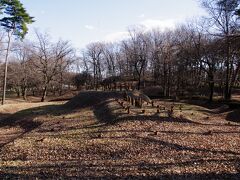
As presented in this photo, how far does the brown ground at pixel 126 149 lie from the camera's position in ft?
28.6

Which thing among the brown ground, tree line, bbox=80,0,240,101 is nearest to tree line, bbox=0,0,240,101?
tree line, bbox=80,0,240,101

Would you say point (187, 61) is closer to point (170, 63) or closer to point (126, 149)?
point (170, 63)

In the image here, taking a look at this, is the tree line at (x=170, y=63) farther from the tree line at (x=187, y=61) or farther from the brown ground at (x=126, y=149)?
the brown ground at (x=126, y=149)

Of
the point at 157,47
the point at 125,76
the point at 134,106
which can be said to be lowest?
the point at 134,106

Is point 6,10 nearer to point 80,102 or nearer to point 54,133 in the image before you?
point 80,102

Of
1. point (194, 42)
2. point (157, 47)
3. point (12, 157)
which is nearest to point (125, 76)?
point (157, 47)

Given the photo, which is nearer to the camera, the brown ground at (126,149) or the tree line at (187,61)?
the brown ground at (126,149)

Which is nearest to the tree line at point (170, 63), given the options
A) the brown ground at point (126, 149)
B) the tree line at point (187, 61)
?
the tree line at point (187, 61)

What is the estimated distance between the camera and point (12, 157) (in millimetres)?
11180

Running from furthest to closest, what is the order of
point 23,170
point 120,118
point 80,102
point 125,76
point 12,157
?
point 125,76 → point 80,102 → point 120,118 → point 12,157 → point 23,170

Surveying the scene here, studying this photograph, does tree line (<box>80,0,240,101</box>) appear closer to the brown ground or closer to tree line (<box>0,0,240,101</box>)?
tree line (<box>0,0,240,101</box>)

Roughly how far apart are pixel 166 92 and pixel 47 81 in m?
17.2

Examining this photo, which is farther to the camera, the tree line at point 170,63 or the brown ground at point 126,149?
the tree line at point 170,63

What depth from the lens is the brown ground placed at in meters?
8.72
